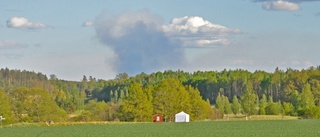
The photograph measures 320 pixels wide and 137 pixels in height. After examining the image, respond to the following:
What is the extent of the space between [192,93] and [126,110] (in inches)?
680

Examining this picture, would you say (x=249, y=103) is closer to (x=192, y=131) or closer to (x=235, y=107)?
(x=235, y=107)

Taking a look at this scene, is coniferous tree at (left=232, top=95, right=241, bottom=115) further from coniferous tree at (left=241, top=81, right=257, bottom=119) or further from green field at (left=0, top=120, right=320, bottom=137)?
green field at (left=0, top=120, right=320, bottom=137)

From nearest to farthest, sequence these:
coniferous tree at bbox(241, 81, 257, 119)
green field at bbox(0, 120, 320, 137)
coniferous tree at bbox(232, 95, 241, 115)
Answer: green field at bbox(0, 120, 320, 137) → coniferous tree at bbox(241, 81, 257, 119) → coniferous tree at bbox(232, 95, 241, 115)

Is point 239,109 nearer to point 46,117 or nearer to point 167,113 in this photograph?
point 167,113

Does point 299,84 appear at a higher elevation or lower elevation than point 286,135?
higher

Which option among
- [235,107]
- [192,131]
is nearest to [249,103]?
[235,107]

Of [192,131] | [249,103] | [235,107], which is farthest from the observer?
[235,107]

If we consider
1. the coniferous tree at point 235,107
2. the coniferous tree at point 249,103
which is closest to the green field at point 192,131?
the coniferous tree at point 249,103

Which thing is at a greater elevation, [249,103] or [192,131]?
[249,103]

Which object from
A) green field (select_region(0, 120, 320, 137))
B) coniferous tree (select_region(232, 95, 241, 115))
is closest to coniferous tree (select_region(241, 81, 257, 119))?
coniferous tree (select_region(232, 95, 241, 115))

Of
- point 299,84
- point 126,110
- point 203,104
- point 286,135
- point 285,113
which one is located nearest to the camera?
point 286,135

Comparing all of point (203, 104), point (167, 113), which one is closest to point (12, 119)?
point (167, 113)

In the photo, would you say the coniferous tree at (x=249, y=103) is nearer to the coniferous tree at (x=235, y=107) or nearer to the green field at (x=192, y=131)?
the coniferous tree at (x=235, y=107)

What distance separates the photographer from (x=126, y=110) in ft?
416
